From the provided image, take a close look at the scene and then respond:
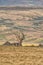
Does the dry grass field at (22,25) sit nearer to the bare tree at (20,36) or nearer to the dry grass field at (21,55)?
the bare tree at (20,36)

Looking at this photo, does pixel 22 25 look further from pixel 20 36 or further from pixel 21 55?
pixel 21 55

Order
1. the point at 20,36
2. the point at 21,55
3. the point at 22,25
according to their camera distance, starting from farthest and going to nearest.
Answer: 1. the point at 22,25
2. the point at 20,36
3. the point at 21,55

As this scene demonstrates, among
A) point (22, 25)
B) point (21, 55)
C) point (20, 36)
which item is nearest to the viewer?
point (21, 55)

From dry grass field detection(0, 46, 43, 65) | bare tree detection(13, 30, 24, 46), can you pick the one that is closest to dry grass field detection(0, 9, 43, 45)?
bare tree detection(13, 30, 24, 46)

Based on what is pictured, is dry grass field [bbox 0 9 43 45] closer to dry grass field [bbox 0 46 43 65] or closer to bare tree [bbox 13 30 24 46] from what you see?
bare tree [bbox 13 30 24 46]

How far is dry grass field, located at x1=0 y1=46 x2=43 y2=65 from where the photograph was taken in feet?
10.2

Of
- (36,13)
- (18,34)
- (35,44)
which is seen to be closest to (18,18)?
(36,13)

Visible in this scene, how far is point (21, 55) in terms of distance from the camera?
11.1 ft

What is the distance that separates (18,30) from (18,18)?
2.43ft

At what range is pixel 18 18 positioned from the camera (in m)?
5.12

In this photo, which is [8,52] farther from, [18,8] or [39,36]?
[18,8]

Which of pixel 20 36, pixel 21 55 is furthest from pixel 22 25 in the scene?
pixel 21 55

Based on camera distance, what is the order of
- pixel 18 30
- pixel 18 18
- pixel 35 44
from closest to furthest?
pixel 35 44 < pixel 18 30 < pixel 18 18

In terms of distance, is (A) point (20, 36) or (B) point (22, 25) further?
(B) point (22, 25)
